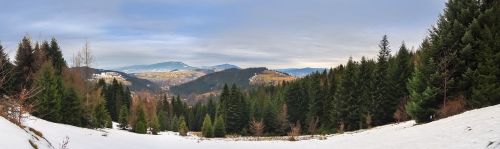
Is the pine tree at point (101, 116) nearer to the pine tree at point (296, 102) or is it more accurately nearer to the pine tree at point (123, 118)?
the pine tree at point (123, 118)

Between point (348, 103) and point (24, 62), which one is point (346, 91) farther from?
point (24, 62)

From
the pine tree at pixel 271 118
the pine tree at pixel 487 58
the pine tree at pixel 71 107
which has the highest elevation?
the pine tree at pixel 487 58

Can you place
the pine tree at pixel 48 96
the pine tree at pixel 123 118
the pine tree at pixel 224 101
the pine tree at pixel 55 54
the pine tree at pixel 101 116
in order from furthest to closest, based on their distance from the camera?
the pine tree at pixel 224 101 < the pine tree at pixel 123 118 < the pine tree at pixel 55 54 < the pine tree at pixel 101 116 < the pine tree at pixel 48 96

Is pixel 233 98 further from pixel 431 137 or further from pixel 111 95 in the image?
pixel 431 137

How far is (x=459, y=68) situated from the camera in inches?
1252

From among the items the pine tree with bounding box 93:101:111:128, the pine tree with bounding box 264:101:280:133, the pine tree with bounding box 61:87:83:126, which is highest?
the pine tree with bounding box 61:87:83:126

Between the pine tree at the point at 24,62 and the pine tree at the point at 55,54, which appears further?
the pine tree at the point at 55,54

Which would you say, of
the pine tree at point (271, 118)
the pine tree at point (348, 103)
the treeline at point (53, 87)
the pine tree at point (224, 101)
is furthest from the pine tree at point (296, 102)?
the treeline at point (53, 87)

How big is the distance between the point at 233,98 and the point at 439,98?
47303mm

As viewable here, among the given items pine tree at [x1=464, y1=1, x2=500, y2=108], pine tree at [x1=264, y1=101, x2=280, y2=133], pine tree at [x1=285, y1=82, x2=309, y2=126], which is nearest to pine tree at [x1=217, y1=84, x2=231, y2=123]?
pine tree at [x1=264, y1=101, x2=280, y2=133]

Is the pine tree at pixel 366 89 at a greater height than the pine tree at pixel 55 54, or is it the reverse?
the pine tree at pixel 55 54

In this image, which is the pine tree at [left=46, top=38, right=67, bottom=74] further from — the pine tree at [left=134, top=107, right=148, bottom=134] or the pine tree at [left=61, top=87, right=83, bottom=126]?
the pine tree at [left=61, top=87, right=83, bottom=126]

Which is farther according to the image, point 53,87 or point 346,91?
point 346,91

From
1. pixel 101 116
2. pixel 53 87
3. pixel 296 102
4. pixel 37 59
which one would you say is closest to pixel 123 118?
pixel 101 116
